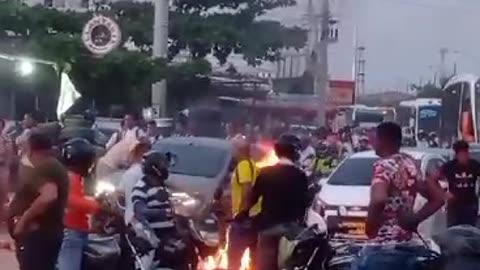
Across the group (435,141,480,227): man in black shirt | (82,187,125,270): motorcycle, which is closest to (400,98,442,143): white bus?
(435,141,480,227): man in black shirt

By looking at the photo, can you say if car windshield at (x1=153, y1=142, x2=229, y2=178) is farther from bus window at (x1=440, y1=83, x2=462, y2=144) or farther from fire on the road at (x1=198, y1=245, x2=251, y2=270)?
bus window at (x1=440, y1=83, x2=462, y2=144)

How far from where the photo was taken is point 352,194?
1962 centimetres

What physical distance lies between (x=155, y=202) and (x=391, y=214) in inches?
124

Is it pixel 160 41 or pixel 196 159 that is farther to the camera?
pixel 160 41

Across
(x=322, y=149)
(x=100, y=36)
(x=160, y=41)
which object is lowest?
(x=322, y=149)

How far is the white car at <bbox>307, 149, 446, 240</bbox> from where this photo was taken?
18.4 metres

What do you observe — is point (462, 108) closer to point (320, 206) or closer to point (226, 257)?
point (320, 206)

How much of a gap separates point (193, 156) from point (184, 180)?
1013mm

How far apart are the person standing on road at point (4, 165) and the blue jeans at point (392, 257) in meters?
6.55

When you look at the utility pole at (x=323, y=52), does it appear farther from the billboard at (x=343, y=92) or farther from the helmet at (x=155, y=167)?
the helmet at (x=155, y=167)

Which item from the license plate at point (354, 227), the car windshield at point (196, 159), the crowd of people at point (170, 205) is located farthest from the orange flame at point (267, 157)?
the car windshield at point (196, 159)

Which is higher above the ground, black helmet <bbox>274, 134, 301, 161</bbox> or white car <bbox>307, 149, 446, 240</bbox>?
black helmet <bbox>274, 134, 301, 161</bbox>

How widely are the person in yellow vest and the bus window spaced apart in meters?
21.7

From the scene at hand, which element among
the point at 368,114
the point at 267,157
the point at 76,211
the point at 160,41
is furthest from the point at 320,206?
the point at 368,114
